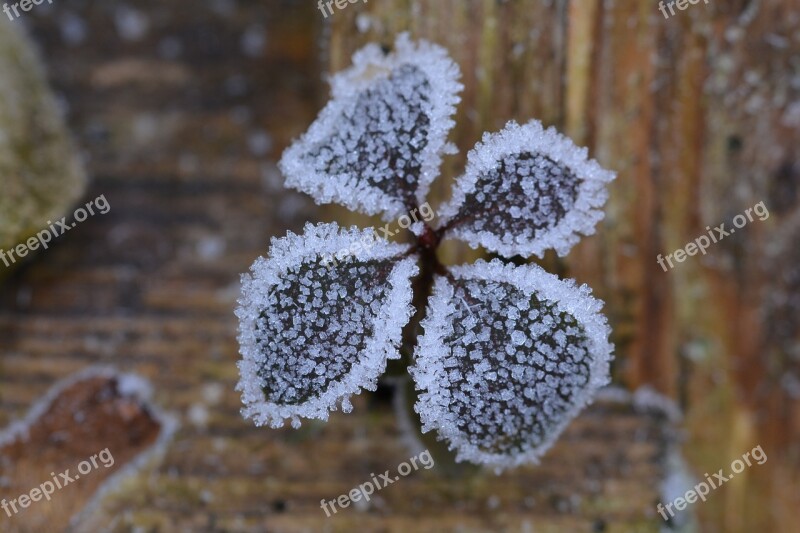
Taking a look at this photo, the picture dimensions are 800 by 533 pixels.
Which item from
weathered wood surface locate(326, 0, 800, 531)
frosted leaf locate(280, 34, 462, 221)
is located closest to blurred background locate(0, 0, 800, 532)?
weathered wood surface locate(326, 0, 800, 531)

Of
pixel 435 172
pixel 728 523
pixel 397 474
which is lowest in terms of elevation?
pixel 728 523

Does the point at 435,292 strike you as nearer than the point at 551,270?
Yes

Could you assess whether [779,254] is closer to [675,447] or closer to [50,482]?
[675,447]

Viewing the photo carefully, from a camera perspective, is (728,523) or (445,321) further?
(728,523)

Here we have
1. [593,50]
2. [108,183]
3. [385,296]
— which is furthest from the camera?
[108,183]

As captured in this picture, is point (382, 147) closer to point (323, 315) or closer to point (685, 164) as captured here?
point (323, 315)

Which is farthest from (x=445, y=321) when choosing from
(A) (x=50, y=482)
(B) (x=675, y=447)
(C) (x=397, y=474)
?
(A) (x=50, y=482)

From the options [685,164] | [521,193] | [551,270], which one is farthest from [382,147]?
[685,164]
